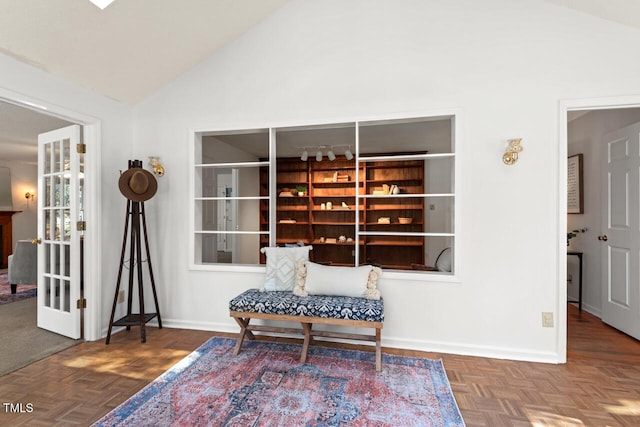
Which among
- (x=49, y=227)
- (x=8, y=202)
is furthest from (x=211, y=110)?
(x=8, y=202)

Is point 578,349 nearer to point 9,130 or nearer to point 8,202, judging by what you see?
point 9,130

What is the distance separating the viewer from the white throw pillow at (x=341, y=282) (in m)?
2.59

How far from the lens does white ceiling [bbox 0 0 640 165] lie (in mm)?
2191

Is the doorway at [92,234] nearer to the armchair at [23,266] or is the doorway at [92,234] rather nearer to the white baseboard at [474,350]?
the white baseboard at [474,350]

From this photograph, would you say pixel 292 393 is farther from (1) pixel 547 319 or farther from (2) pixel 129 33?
(2) pixel 129 33

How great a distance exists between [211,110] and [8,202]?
677 centimetres

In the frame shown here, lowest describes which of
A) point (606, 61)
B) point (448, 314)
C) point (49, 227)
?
point (448, 314)

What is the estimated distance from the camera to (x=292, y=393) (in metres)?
2.05

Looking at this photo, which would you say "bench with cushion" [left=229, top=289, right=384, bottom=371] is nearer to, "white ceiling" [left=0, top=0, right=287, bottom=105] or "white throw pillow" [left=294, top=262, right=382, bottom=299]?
"white throw pillow" [left=294, top=262, right=382, bottom=299]

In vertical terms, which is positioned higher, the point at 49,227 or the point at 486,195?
the point at 486,195

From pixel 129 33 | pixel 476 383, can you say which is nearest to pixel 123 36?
pixel 129 33

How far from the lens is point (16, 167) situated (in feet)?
23.2

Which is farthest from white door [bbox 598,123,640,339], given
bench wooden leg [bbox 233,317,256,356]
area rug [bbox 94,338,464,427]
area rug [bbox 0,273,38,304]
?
area rug [bbox 0,273,38,304]

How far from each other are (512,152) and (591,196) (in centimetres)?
200
